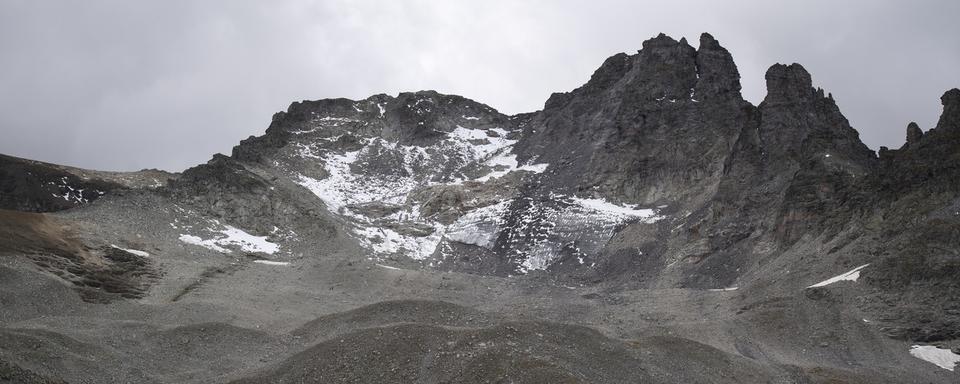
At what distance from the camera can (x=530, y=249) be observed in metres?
88.9

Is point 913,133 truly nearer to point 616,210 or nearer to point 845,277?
point 845,277

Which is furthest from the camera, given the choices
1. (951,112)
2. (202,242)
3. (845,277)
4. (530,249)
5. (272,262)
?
(530,249)

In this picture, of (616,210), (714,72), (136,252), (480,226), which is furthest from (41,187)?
(714,72)

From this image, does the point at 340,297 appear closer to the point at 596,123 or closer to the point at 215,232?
the point at 215,232

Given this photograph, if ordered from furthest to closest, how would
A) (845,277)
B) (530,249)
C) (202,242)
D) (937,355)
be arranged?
1. (530,249)
2. (202,242)
3. (845,277)
4. (937,355)

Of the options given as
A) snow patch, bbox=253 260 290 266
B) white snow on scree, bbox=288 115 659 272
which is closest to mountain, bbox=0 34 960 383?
snow patch, bbox=253 260 290 266

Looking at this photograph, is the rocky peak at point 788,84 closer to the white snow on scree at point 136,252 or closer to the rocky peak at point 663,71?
the rocky peak at point 663,71

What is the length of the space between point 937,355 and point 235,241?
67015mm

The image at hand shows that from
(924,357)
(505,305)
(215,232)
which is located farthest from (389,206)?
(924,357)

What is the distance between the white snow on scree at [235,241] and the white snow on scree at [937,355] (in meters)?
62.5

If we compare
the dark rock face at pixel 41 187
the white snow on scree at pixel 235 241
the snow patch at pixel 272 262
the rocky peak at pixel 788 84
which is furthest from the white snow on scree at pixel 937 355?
the dark rock face at pixel 41 187

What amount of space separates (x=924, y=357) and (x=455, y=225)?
202 feet

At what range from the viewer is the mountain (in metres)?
42.0

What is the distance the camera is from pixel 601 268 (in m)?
Result: 80.9
